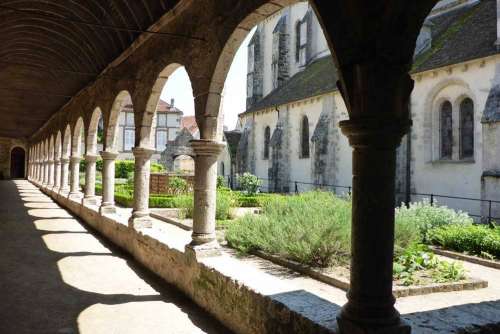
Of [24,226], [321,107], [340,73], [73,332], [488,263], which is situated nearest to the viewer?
[340,73]

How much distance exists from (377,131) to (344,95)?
12.4 inches

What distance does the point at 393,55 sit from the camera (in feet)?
7.73

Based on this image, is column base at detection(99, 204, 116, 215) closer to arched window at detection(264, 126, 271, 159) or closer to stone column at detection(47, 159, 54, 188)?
stone column at detection(47, 159, 54, 188)

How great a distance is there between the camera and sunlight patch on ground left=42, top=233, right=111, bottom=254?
684 cm

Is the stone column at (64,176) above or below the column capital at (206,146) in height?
below

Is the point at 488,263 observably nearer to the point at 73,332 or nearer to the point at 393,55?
the point at 393,55

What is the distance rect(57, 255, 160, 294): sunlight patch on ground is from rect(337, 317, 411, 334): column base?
2.85 meters

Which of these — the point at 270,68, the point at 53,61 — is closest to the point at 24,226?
the point at 53,61

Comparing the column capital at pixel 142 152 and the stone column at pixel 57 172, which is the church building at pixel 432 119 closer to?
the column capital at pixel 142 152

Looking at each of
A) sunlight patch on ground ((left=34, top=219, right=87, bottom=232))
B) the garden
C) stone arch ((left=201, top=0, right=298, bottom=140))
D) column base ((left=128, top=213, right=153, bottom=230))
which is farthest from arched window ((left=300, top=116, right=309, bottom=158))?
stone arch ((left=201, top=0, right=298, bottom=140))

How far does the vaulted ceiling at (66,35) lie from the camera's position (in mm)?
6184

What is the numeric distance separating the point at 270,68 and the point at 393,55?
2538 centimetres

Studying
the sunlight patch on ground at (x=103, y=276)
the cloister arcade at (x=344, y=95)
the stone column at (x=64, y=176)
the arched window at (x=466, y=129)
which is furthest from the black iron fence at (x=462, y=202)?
the stone column at (x=64, y=176)

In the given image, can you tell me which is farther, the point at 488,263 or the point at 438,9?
the point at 438,9
